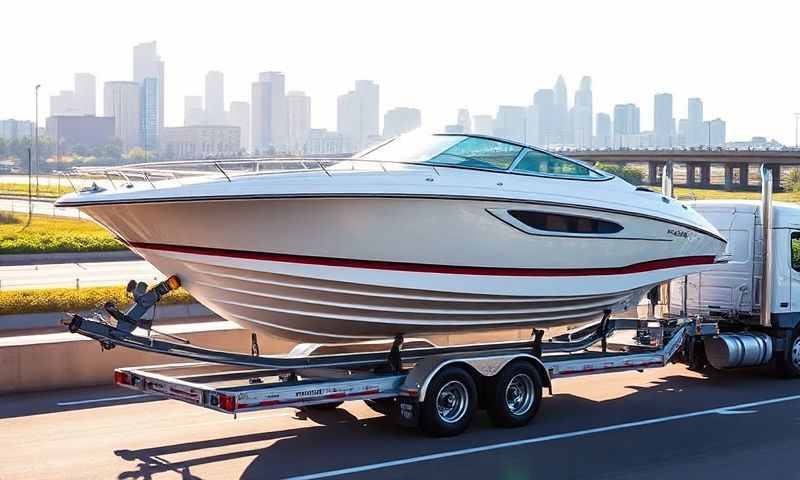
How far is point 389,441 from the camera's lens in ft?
35.4

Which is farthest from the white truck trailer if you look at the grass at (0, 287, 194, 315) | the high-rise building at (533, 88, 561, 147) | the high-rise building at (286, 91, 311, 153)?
the high-rise building at (533, 88, 561, 147)

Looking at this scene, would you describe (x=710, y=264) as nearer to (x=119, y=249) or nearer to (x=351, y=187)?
(x=351, y=187)

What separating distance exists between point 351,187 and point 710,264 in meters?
5.90

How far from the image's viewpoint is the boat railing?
1032 cm

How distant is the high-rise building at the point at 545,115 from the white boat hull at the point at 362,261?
162 meters

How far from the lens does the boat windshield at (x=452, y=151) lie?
1152cm

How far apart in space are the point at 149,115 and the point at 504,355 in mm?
157352

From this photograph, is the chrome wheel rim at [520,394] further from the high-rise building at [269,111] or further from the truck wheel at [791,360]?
the high-rise building at [269,111]

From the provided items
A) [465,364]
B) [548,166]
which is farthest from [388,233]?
[548,166]

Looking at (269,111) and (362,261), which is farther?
(269,111)

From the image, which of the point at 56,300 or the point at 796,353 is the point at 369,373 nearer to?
the point at 796,353

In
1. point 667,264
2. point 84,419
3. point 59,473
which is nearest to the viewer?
point 59,473

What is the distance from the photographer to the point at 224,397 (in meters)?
9.55

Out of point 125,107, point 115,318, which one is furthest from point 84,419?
point 125,107
